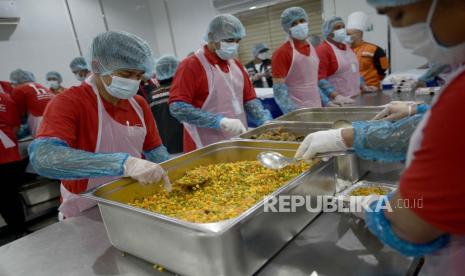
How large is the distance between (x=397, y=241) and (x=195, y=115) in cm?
159

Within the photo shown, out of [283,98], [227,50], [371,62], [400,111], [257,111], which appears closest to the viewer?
[400,111]

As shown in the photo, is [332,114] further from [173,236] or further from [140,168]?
[173,236]

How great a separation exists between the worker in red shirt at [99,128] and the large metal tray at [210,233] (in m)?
0.13

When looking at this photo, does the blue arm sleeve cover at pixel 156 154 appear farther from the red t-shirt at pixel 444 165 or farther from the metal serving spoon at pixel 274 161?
the red t-shirt at pixel 444 165

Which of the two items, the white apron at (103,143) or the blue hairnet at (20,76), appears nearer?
the white apron at (103,143)

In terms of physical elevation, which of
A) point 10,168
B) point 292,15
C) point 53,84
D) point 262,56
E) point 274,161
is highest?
point 292,15

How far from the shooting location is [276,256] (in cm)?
98

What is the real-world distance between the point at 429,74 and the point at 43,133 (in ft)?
4.53

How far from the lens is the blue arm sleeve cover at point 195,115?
211cm

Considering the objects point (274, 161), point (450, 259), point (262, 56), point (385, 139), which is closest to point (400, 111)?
point (385, 139)

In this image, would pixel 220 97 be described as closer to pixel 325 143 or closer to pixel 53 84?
pixel 325 143

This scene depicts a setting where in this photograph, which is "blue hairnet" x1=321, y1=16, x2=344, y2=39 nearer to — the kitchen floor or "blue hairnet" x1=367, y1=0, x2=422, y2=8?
"blue hairnet" x1=367, y1=0, x2=422, y2=8

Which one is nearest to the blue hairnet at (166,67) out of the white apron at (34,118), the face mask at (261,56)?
the white apron at (34,118)

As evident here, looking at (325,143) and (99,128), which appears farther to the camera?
(99,128)
